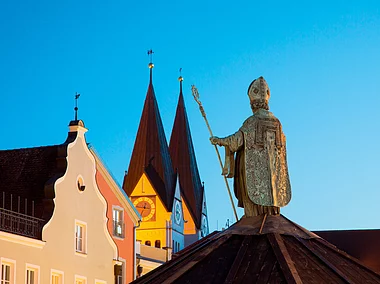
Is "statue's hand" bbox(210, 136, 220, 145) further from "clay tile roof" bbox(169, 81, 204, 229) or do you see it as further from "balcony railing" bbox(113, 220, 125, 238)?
"clay tile roof" bbox(169, 81, 204, 229)

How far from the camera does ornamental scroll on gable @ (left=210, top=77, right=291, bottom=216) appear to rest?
18156 mm

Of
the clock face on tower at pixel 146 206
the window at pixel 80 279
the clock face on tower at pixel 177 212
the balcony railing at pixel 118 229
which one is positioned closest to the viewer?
the window at pixel 80 279

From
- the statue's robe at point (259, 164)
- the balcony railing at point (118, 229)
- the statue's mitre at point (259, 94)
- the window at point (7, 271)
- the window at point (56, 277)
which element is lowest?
the statue's robe at point (259, 164)

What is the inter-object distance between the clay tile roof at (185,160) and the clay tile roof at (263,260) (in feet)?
290

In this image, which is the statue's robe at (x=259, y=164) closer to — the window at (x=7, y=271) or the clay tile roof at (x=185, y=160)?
the window at (x=7, y=271)

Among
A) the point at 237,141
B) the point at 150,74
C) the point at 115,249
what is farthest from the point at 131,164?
the point at 237,141

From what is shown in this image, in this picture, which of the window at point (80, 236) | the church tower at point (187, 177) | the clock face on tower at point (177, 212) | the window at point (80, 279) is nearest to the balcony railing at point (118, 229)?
the window at point (80, 236)

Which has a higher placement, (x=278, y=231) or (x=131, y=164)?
(x=131, y=164)

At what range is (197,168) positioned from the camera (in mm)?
110438

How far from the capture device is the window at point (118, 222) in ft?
140

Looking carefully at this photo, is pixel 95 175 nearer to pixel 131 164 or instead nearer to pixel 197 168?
pixel 131 164

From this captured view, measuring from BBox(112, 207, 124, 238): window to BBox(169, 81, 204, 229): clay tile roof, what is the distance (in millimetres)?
62963

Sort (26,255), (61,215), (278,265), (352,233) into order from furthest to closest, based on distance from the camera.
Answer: (352,233) → (61,215) → (26,255) → (278,265)

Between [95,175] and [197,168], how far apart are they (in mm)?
69310
